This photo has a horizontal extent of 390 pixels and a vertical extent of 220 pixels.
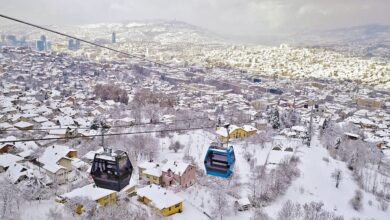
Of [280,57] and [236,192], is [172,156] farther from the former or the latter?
[280,57]

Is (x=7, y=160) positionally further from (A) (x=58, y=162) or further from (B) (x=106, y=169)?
(B) (x=106, y=169)

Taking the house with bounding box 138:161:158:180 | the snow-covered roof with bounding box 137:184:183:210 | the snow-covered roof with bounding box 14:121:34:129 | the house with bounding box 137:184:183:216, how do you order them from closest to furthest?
the house with bounding box 137:184:183:216 < the snow-covered roof with bounding box 137:184:183:210 < the house with bounding box 138:161:158:180 < the snow-covered roof with bounding box 14:121:34:129

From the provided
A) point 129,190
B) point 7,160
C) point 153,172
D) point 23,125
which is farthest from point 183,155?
point 23,125

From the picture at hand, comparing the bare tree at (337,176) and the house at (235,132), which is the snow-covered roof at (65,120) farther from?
the bare tree at (337,176)

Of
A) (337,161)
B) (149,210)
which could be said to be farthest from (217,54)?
(149,210)

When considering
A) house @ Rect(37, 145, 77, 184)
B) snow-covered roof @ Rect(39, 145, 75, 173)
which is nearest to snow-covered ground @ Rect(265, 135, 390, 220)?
house @ Rect(37, 145, 77, 184)

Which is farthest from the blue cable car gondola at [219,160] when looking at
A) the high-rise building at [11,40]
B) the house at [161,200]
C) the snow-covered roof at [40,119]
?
the high-rise building at [11,40]

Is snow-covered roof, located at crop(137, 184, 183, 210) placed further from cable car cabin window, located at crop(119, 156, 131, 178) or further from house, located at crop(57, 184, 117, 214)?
cable car cabin window, located at crop(119, 156, 131, 178)
